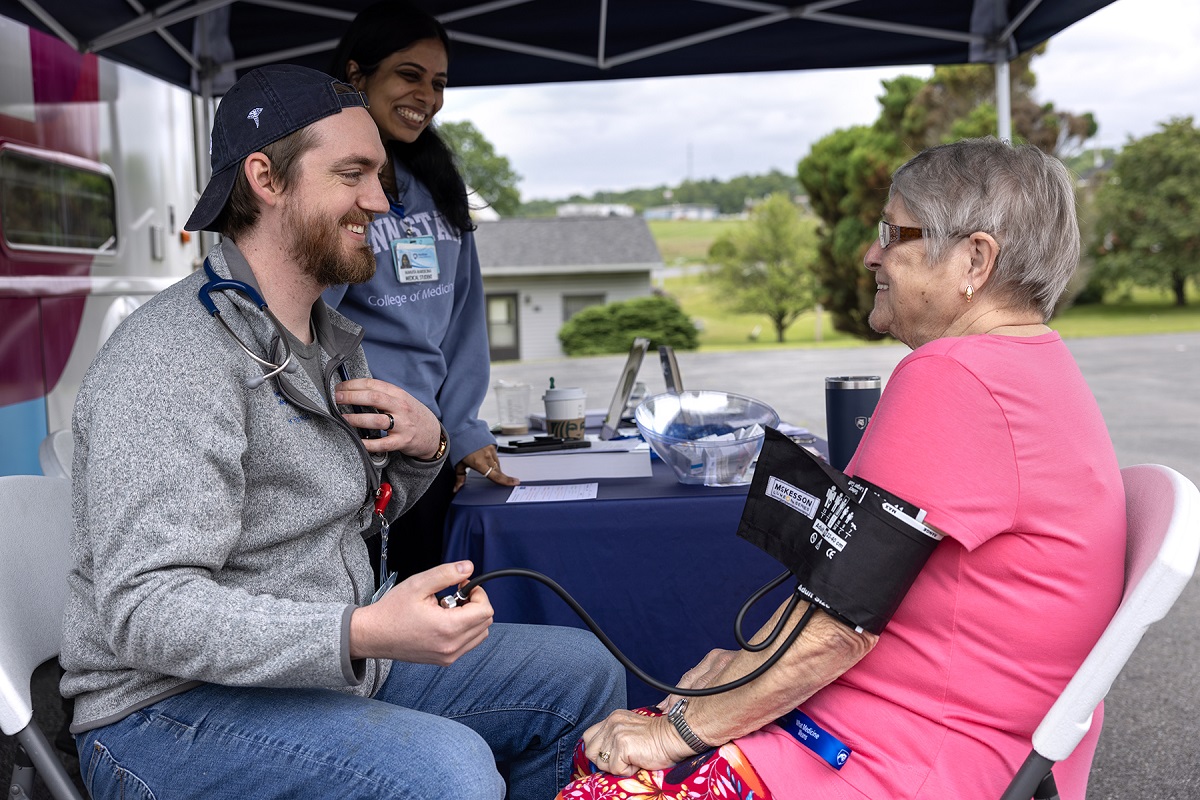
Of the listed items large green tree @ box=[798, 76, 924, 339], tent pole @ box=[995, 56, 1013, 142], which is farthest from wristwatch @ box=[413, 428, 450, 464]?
large green tree @ box=[798, 76, 924, 339]

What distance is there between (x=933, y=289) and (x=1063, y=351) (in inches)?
8.1

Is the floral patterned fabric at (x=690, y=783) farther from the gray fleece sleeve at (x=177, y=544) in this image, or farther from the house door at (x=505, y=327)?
the house door at (x=505, y=327)

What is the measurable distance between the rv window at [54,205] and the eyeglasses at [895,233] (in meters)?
3.30

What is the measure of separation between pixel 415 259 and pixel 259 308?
1117mm

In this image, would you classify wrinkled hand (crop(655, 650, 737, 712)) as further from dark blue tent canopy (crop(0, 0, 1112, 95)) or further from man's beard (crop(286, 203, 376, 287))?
dark blue tent canopy (crop(0, 0, 1112, 95))

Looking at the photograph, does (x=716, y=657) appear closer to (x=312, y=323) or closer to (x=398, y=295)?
(x=312, y=323)

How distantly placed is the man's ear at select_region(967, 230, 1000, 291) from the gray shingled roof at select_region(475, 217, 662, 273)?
112 ft

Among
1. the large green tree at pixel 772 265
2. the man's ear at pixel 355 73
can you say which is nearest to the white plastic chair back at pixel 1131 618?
the man's ear at pixel 355 73

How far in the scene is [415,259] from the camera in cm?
265

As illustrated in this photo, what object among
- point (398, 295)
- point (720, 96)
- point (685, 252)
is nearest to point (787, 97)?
point (720, 96)

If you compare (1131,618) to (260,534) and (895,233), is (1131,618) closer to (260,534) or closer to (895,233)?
(895,233)

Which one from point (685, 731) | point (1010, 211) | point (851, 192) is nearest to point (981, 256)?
point (1010, 211)

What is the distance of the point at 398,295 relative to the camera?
8.61 ft

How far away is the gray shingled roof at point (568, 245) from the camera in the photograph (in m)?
36.5
